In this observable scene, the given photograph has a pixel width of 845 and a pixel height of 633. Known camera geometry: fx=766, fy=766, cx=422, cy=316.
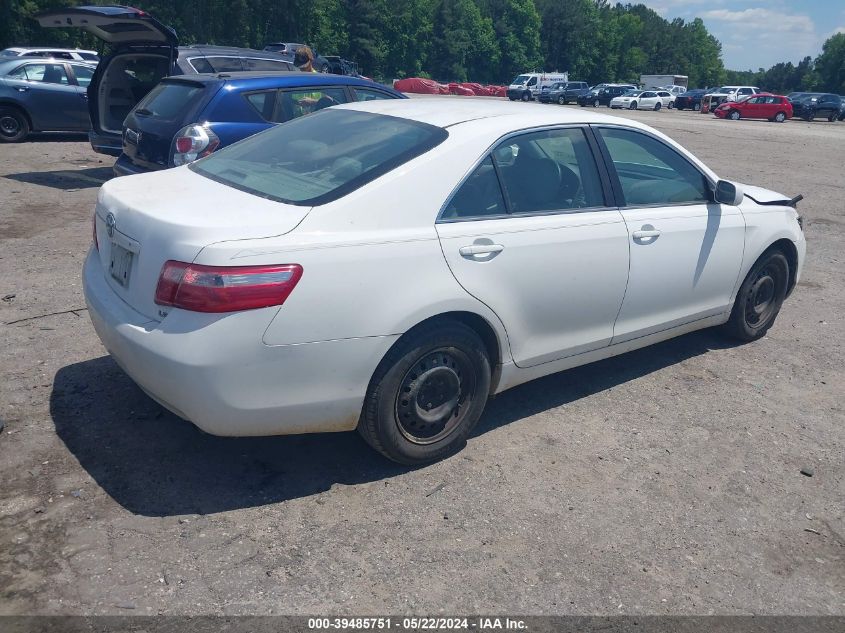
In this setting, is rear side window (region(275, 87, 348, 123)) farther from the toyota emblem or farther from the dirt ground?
the toyota emblem

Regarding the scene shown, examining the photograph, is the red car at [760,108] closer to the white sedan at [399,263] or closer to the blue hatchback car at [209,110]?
the blue hatchback car at [209,110]

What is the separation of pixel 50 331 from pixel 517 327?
3.22m

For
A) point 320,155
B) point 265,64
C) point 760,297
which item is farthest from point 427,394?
point 265,64

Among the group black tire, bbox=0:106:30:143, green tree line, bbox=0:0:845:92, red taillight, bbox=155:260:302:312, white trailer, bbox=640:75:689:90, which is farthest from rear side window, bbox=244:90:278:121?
white trailer, bbox=640:75:689:90

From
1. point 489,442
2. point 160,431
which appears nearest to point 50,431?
point 160,431

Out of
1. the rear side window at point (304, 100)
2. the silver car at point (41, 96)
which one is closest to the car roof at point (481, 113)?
the rear side window at point (304, 100)

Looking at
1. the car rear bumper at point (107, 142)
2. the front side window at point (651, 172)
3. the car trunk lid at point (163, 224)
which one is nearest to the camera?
the car trunk lid at point (163, 224)

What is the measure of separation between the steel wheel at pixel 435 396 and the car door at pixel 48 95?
506 inches

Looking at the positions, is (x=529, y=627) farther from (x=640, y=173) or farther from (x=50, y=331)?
(x=50, y=331)

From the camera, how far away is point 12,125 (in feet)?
46.6

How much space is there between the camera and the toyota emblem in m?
3.62

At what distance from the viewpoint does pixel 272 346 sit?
3111 millimetres

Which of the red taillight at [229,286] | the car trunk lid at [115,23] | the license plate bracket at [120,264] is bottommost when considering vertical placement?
the license plate bracket at [120,264]

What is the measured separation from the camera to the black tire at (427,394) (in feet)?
11.4
